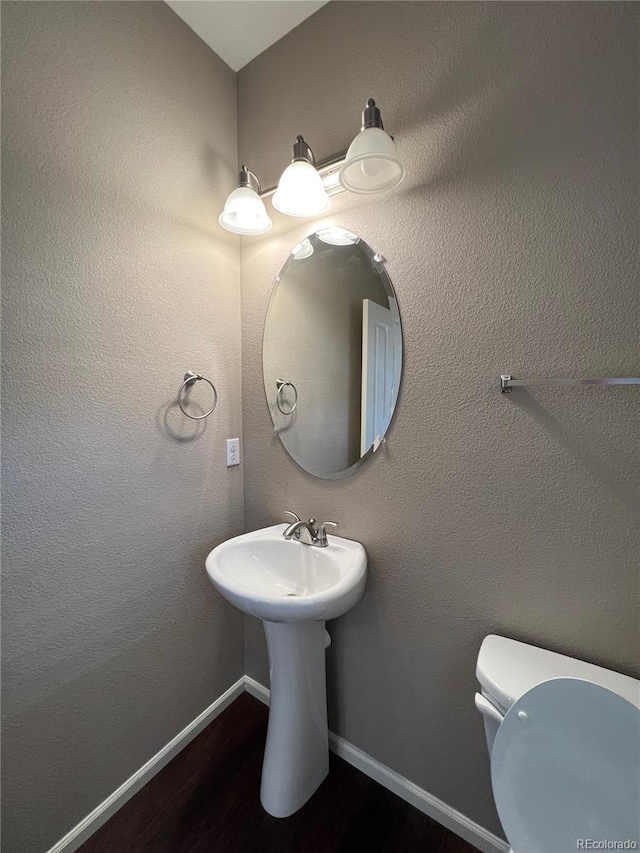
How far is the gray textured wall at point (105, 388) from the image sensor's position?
93cm

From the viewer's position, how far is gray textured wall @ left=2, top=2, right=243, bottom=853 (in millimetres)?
931

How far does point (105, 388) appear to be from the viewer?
109 cm

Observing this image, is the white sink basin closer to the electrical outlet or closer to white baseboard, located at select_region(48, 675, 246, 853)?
the electrical outlet

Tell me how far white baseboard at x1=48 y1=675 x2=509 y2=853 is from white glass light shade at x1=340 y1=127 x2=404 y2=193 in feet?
6.25

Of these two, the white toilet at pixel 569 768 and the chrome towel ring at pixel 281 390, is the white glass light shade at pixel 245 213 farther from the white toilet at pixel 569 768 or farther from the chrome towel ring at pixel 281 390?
the white toilet at pixel 569 768

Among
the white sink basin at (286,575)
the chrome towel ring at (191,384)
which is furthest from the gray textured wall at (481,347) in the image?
the chrome towel ring at (191,384)

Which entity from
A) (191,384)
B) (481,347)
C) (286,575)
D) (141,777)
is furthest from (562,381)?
(141,777)

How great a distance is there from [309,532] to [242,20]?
1.87m

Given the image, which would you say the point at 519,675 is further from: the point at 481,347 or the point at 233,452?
the point at 233,452

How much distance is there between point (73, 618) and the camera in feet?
3.43

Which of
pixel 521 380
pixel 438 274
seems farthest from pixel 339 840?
pixel 438 274

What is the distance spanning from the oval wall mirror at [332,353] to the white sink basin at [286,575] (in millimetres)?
283

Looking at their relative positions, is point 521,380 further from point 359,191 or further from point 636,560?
point 359,191

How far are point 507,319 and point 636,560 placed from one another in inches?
26.4
